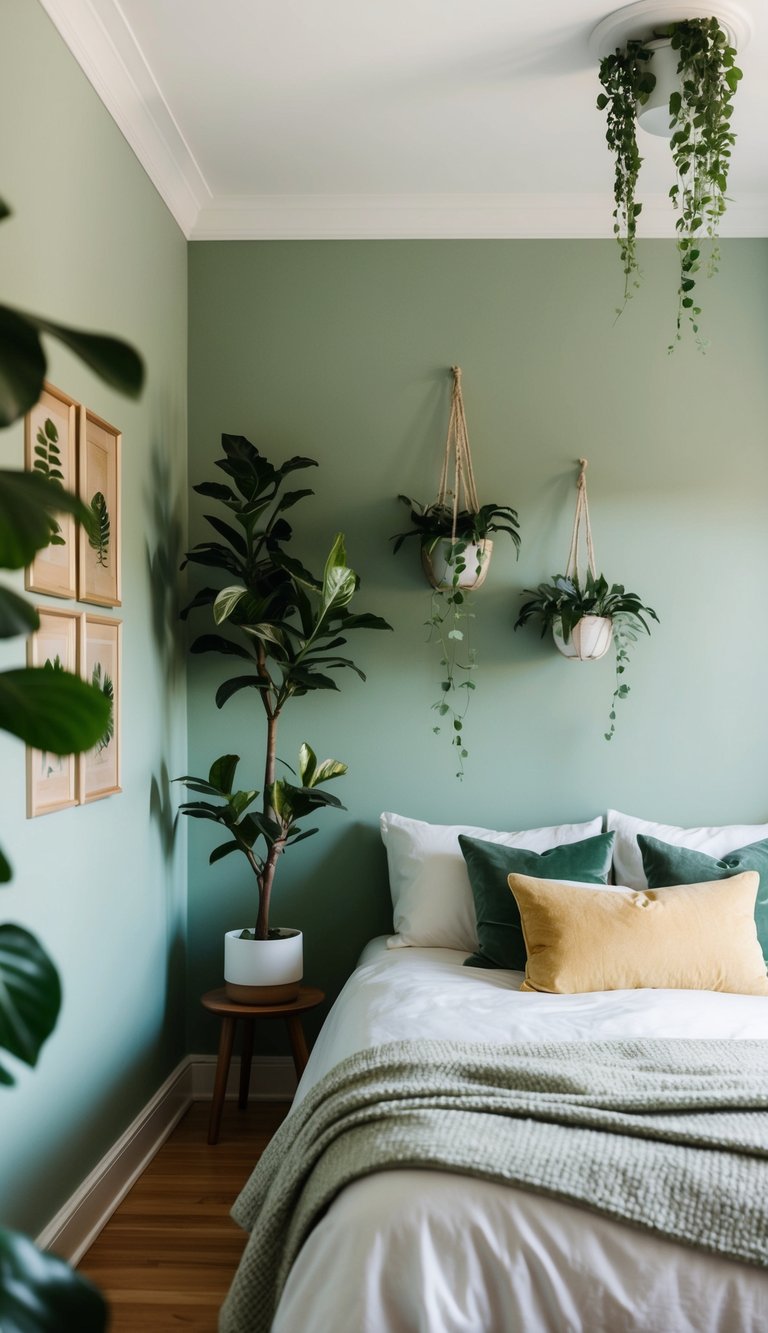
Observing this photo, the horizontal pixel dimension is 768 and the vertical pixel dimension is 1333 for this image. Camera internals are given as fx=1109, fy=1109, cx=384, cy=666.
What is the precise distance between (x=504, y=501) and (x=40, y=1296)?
330 centimetres

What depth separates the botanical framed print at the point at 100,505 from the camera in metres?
2.66

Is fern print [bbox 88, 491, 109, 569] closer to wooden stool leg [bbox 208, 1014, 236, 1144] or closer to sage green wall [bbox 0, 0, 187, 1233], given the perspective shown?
sage green wall [bbox 0, 0, 187, 1233]

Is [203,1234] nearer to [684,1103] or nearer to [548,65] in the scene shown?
[684,1103]

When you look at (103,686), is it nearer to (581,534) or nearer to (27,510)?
(581,534)

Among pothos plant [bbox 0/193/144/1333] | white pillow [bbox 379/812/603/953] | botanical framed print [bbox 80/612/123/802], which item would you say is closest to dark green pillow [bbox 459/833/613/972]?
white pillow [bbox 379/812/603/953]

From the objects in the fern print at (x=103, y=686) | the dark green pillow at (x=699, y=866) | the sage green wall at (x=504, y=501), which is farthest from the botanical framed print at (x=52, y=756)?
the dark green pillow at (x=699, y=866)

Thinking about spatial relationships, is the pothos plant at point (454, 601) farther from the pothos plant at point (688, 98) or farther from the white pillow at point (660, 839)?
the pothos plant at point (688, 98)

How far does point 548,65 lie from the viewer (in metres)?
2.91

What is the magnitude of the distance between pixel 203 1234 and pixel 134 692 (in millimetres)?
1430

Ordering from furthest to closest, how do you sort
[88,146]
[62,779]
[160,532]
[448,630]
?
[448,630], [160,532], [88,146], [62,779]

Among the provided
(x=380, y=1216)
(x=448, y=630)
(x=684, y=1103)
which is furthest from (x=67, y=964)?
(x=448, y=630)

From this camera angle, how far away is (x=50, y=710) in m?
0.84

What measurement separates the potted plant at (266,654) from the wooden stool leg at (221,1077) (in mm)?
110

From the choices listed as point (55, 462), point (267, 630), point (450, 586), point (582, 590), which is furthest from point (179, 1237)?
point (582, 590)
